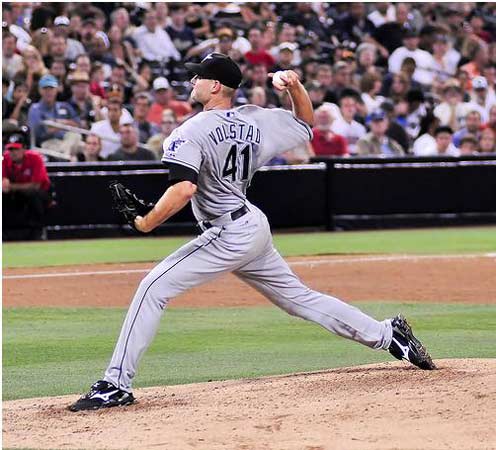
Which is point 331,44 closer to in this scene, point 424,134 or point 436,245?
point 424,134

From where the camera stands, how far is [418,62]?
74.3ft

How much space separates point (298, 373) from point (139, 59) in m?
13.3

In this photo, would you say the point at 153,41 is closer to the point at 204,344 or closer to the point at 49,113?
the point at 49,113

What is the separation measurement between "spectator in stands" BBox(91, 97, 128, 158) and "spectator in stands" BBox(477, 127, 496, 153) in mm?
5590

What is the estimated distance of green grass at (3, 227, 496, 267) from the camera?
1486 cm

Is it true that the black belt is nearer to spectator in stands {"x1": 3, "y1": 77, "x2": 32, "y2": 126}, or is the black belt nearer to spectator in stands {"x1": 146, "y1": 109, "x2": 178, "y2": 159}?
spectator in stands {"x1": 3, "y1": 77, "x2": 32, "y2": 126}

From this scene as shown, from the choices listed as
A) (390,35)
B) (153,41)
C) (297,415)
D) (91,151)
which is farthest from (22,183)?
(297,415)

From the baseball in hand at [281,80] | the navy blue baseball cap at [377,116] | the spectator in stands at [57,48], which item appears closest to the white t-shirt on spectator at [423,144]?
the navy blue baseball cap at [377,116]

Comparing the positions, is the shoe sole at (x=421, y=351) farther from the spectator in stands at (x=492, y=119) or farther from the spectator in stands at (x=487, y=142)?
the spectator in stands at (x=492, y=119)

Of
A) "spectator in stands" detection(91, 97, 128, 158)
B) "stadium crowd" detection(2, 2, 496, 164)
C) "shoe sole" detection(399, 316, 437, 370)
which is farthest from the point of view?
"stadium crowd" detection(2, 2, 496, 164)

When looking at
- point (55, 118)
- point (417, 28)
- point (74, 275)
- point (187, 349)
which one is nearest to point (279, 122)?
point (187, 349)

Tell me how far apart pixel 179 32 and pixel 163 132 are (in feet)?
11.1

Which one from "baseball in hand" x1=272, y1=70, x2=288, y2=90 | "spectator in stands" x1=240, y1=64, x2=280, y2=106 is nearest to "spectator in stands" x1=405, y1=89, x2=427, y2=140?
"spectator in stands" x1=240, y1=64, x2=280, y2=106

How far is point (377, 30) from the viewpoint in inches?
898
